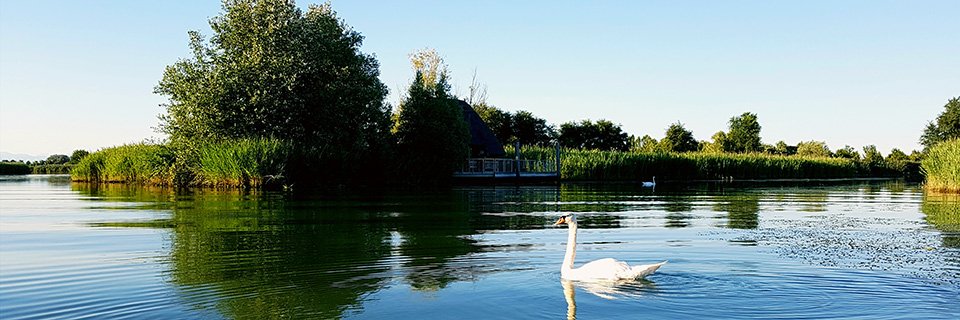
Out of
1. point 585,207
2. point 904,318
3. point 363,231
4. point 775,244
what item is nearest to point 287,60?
point 585,207

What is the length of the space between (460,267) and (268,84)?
29113mm

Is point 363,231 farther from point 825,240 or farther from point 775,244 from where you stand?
point 825,240

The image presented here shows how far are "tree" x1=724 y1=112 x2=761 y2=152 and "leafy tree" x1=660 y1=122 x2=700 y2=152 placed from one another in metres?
5.17

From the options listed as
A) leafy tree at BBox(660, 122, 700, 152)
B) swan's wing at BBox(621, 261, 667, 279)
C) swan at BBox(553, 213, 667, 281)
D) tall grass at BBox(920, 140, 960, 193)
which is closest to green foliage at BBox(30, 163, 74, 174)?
leafy tree at BBox(660, 122, 700, 152)

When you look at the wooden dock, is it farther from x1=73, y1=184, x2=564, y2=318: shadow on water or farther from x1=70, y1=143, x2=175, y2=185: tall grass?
x1=73, y1=184, x2=564, y2=318: shadow on water

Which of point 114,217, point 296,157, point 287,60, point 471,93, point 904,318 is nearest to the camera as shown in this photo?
point 904,318

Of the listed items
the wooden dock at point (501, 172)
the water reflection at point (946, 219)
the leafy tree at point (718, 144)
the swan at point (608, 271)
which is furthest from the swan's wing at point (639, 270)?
the leafy tree at point (718, 144)

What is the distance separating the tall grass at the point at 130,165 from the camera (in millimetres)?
37656

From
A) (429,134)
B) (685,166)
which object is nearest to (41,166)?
(429,134)

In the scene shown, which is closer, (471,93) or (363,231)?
(363,231)

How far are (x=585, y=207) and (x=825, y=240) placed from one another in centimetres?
920

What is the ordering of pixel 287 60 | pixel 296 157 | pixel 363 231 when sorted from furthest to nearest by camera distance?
pixel 287 60
pixel 296 157
pixel 363 231

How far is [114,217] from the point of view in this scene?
16422 mm

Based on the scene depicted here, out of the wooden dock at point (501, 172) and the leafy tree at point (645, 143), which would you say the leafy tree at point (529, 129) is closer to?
the leafy tree at point (645, 143)
